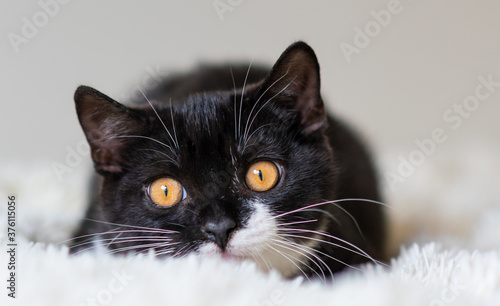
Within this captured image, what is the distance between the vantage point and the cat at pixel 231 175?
95 centimetres

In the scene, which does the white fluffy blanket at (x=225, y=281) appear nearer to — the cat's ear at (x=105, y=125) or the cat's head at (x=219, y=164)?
the cat's head at (x=219, y=164)

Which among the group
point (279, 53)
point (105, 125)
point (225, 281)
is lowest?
point (225, 281)

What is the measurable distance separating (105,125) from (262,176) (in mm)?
373

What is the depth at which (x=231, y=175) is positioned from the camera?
3.21ft

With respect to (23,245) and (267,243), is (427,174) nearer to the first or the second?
(267,243)

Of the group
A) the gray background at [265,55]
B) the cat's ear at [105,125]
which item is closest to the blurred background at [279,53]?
the gray background at [265,55]

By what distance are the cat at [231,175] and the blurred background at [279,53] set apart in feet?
2.32

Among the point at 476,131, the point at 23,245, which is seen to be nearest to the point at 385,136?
the point at 476,131

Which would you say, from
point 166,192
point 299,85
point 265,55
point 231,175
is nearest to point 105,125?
point 166,192

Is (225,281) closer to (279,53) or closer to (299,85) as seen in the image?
(299,85)

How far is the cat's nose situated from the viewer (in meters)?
0.90

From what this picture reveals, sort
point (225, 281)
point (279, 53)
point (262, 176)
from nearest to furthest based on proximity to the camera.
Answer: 1. point (225, 281)
2. point (262, 176)
3. point (279, 53)

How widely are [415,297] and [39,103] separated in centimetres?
161

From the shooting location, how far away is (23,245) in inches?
37.2
